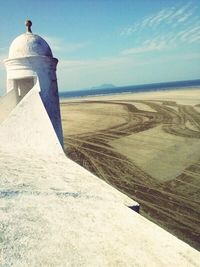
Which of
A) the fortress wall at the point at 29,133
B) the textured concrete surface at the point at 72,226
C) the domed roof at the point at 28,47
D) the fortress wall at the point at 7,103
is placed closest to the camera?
the textured concrete surface at the point at 72,226

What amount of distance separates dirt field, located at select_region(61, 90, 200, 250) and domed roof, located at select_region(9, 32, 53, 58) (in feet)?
17.1

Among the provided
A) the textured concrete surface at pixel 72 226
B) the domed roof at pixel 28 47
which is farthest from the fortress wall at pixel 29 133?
the domed roof at pixel 28 47

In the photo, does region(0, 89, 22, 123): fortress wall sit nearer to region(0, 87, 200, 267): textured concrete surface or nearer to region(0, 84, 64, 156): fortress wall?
region(0, 84, 64, 156): fortress wall

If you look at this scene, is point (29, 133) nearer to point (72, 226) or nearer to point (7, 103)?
point (72, 226)

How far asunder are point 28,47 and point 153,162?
8.54m

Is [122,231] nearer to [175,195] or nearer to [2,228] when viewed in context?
[2,228]

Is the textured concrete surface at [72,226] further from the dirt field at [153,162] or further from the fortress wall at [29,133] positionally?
the dirt field at [153,162]

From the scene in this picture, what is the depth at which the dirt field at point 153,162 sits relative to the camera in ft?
28.2

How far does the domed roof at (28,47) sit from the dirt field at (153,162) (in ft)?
17.1

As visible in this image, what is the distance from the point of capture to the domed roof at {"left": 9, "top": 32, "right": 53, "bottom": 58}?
6.84m

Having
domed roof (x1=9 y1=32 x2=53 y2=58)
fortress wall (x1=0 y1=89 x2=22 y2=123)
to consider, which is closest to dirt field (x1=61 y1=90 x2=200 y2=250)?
fortress wall (x1=0 y1=89 x2=22 y2=123)

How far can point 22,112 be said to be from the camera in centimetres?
474

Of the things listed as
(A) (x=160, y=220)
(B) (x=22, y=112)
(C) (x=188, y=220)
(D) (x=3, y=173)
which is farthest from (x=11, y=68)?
(C) (x=188, y=220)

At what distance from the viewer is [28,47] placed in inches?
270
